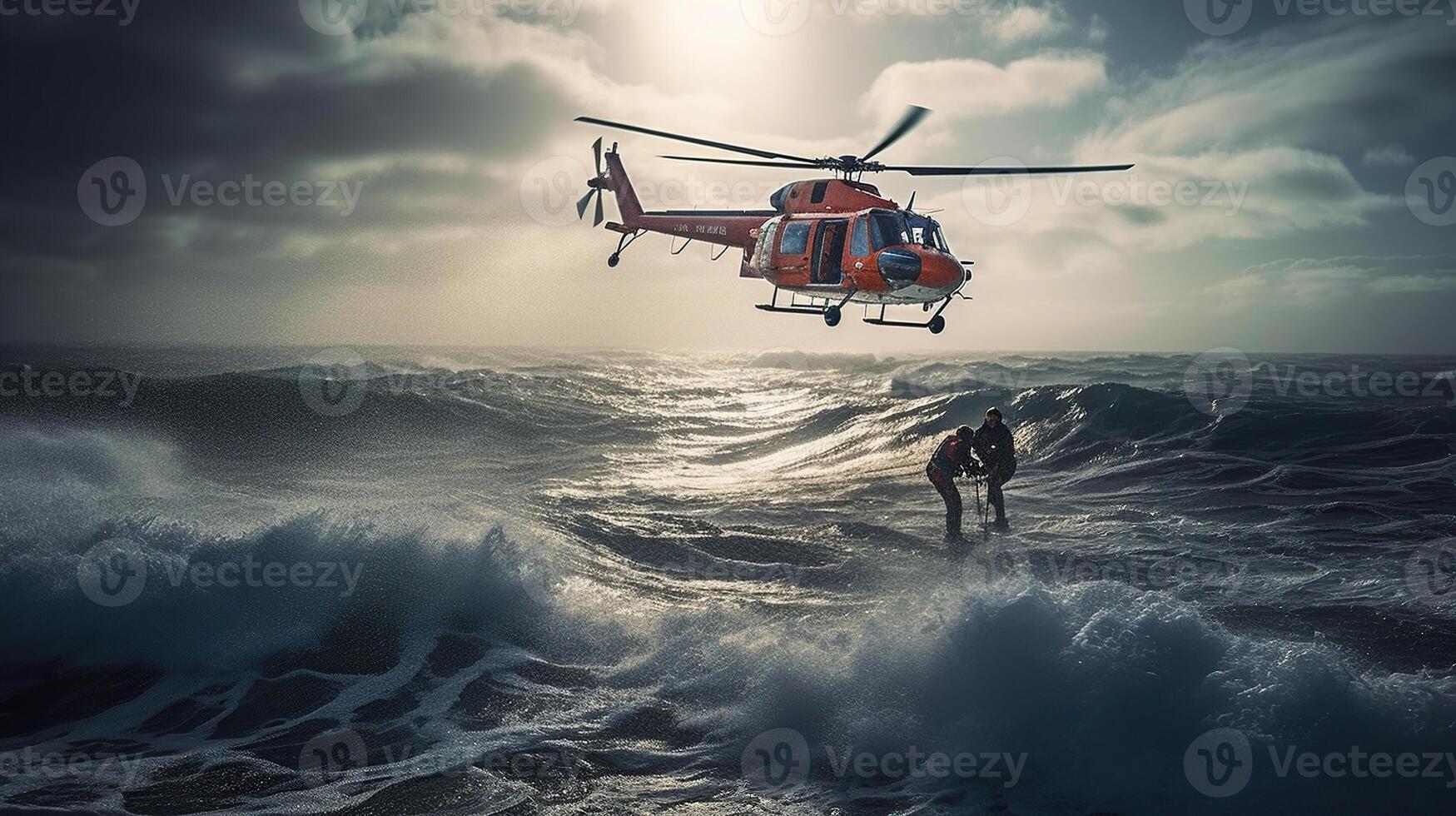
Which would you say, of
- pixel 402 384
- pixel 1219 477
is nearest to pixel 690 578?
pixel 1219 477

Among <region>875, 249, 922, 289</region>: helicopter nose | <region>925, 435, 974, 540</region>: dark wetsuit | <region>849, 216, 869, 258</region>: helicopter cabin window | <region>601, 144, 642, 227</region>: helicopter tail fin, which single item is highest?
<region>601, 144, 642, 227</region>: helicopter tail fin

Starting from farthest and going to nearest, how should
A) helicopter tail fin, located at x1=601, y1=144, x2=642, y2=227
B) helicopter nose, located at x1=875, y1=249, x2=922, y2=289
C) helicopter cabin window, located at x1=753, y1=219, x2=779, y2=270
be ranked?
helicopter tail fin, located at x1=601, y1=144, x2=642, y2=227 → helicopter cabin window, located at x1=753, y1=219, x2=779, y2=270 → helicopter nose, located at x1=875, y1=249, x2=922, y2=289

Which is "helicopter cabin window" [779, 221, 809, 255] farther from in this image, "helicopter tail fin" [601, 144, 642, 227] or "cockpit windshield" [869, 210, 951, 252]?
"helicopter tail fin" [601, 144, 642, 227]

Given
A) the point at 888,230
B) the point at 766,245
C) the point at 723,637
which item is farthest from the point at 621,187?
the point at 723,637

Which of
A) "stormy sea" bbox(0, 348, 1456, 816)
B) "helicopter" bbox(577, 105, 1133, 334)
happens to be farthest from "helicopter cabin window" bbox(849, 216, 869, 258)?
"stormy sea" bbox(0, 348, 1456, 816)

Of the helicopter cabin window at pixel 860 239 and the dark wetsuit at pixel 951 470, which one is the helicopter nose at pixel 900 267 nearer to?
the helicopter cabin window at pixel 860 239

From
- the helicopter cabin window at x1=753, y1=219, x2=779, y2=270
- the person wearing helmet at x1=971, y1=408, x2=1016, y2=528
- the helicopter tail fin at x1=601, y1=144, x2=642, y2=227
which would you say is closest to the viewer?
the person wearing helmet at x1=971, y1=408, x2=1016, y2=528

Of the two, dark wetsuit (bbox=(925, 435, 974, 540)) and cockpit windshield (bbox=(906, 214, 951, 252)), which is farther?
dark wetsuit (bbox=(925, 435, 974, 540))
